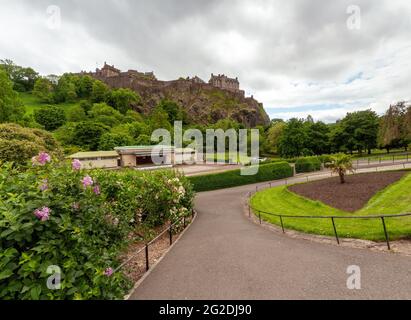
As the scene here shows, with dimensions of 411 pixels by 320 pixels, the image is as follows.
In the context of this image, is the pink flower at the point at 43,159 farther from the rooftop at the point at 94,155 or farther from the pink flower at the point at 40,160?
the rooftop at the point at 94,155

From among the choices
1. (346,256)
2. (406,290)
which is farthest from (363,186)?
(406,290)

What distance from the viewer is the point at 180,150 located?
161ft

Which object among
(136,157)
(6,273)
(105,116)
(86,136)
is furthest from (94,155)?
(6,273)

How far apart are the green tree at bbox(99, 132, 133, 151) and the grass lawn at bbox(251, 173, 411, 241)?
35.9 metres

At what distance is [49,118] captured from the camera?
61812mm

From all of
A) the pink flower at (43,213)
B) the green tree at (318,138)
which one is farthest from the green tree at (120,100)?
the pink flower at (43,213)

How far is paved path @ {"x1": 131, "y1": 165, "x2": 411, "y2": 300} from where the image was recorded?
172 inches

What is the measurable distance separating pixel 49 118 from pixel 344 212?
7041 centimetres

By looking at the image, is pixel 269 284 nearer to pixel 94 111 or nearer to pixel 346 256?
pixel 346 256

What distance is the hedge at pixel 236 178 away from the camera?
26.5 metres

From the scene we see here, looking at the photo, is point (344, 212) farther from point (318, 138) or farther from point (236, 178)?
point (318, 138)

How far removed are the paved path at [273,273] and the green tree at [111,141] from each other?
143ft

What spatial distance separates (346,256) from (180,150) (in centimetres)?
4417

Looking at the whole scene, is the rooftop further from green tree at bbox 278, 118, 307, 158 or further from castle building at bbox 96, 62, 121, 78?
castle building at bbox 96, 62, 121, 78
